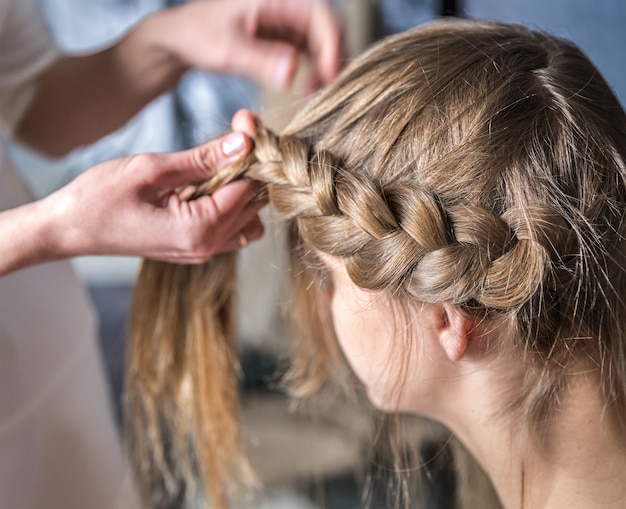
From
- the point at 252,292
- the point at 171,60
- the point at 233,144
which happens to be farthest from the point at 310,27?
the point at 252,292

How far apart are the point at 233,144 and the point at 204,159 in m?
0.04

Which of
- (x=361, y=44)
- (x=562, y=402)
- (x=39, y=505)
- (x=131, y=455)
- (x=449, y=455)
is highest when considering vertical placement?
(x=562, y=402)

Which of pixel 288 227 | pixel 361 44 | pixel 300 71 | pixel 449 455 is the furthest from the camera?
pixel 361 44

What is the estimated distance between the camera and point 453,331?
775 millimetres

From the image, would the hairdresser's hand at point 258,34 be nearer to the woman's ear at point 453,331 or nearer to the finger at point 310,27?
the finger at point 310,27

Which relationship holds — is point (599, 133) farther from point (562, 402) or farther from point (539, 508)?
point (539, 508)

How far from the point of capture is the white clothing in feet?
3.26

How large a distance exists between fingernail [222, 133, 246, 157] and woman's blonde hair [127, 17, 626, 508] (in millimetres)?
17

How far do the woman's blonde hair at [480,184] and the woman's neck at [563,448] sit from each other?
0.02 meters

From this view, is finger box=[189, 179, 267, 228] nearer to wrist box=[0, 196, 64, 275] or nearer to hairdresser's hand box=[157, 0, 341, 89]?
wrist box=[0, 196, 64, 275]

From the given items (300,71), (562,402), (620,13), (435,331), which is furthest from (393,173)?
(620,13)

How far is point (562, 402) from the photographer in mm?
799

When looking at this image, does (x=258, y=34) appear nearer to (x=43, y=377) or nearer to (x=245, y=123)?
(x=245, y=123)

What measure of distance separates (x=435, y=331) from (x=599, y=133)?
0.26m
